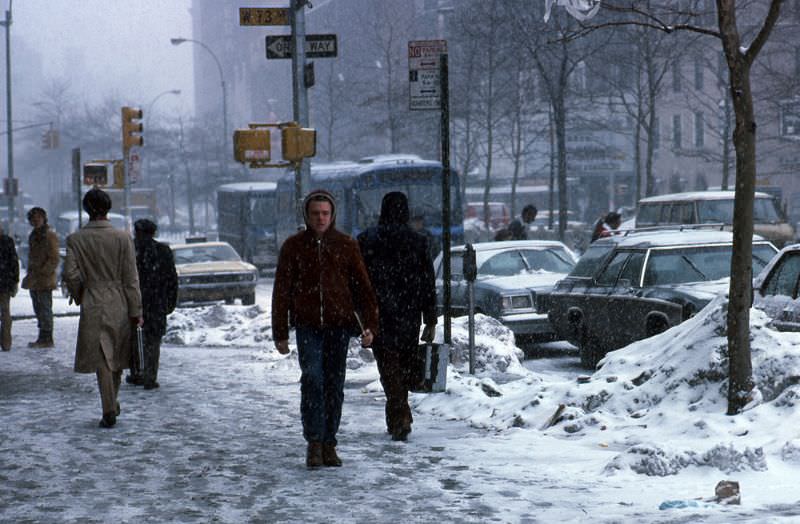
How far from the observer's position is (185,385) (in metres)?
13.5

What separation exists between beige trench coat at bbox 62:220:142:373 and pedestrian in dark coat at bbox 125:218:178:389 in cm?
256

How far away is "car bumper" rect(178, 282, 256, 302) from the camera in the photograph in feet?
86.9

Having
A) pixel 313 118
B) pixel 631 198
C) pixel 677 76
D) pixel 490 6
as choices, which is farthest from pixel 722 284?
pixel 313 118

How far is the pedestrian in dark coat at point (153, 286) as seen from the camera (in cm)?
1295

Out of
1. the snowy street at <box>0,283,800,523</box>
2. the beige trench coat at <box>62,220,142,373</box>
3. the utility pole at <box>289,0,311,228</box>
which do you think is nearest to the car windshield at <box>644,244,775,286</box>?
the snowy street at <box>0,283,800,523</box>

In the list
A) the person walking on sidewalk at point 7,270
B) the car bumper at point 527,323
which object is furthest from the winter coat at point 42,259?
the car bumper at point 527,323

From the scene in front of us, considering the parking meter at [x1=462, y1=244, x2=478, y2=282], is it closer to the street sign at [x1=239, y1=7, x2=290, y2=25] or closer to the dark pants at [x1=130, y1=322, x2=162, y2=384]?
the dark pants at [x1=130, y1=322, x2=162, y2=384]

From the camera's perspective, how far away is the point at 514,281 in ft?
55.4

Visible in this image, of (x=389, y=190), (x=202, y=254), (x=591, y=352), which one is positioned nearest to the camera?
(x=591, y=352)

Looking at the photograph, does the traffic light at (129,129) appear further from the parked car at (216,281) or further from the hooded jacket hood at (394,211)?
the hooded jacket hood at (394,211)

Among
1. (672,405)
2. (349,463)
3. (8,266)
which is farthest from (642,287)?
(8,266)

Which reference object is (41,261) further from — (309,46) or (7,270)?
(309,46)

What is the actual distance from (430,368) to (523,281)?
23.5 feet

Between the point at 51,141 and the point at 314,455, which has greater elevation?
the point at 51,141
